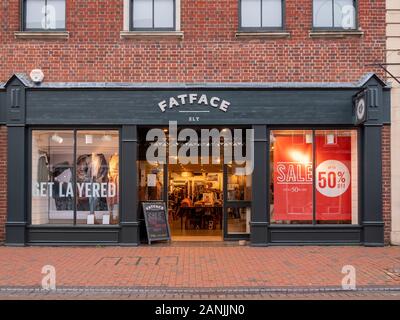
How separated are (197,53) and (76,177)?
4.39 metres

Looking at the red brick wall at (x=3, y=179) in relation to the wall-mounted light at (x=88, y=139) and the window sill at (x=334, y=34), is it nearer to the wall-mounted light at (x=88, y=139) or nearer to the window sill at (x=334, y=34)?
the wall-mounted light at (x=88, y=139)

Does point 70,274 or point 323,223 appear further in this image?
point 323,223

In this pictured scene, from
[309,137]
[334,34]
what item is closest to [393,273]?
[309,137]

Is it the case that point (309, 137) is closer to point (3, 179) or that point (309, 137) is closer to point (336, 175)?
point (336, 175)

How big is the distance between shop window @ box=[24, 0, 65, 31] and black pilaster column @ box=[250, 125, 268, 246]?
5689mm

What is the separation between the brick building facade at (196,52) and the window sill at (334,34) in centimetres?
3

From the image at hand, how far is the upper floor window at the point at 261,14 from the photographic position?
13.1m

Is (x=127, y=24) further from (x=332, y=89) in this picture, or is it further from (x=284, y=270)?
(x=284, y=270)

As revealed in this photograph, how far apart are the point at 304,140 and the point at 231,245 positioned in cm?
325

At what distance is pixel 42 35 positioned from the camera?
12844 millimetres

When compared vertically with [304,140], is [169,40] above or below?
above

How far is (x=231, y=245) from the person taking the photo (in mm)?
13000

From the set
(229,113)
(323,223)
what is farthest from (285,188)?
(229,113)

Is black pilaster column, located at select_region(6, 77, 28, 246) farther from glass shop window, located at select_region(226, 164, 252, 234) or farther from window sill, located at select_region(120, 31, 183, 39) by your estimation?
glass shop window, located at select_region(226, 164, 252, 234)
